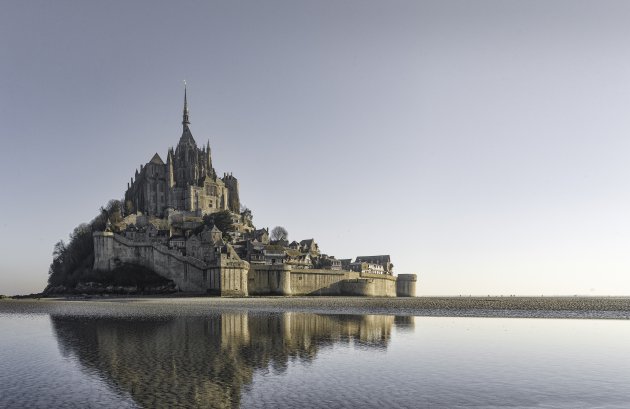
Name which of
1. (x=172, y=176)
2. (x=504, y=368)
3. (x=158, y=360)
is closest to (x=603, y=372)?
(x=504, y=368)

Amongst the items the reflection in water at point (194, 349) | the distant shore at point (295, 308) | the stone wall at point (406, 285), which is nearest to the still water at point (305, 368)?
the reflection in water at point (194, 349)

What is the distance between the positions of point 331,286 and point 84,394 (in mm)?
87637

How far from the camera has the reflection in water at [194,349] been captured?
47.2 feet

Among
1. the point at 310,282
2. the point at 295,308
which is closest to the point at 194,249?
the point at 310,282

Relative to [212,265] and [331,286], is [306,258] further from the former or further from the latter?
[212,265]

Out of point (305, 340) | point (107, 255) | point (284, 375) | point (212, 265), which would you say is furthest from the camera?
point (107, 255)

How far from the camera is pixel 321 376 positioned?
16547 millimetres

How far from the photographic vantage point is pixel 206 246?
88750 mm

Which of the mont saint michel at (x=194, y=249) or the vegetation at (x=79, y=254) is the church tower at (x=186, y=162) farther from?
the vegetation at (x=79, y=254)

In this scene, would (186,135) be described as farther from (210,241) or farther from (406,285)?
(406,285)

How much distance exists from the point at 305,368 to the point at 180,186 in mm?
103382

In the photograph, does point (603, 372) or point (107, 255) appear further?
point (107, 255)

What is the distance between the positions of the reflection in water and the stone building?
77964 millimetres

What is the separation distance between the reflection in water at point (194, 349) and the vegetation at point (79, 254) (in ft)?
207
